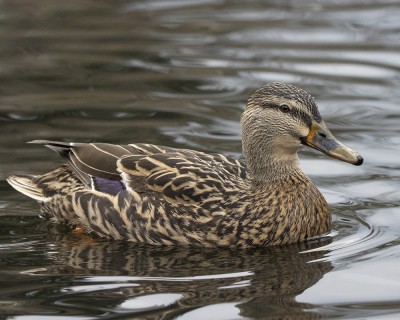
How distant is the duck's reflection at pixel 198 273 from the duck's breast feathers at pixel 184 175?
45 cm

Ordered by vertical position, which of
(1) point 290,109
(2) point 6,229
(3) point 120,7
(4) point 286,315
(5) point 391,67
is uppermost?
(3) point 120,7

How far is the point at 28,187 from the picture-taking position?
34.1 feet

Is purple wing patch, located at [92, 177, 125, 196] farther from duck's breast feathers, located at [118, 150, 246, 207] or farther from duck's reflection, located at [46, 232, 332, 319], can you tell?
duck's reflection, located at [46, 232, 332, 319]

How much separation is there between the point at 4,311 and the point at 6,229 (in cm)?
186

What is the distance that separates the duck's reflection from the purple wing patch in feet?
1.45

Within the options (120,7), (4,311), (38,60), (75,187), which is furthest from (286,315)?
(120,7)

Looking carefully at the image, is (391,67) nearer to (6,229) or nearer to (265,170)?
(265,170)

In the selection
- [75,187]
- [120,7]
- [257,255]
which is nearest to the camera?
[257,255]

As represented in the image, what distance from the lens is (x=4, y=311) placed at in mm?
8055

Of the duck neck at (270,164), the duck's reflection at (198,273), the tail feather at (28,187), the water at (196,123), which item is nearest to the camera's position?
the duck's reflection at (198,273)

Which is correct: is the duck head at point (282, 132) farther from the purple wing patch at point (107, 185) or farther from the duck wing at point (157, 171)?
the purple wing patch at point (107, 185)

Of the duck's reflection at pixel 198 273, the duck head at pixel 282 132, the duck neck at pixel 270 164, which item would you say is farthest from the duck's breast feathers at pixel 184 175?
the duck's reflection at pixel 198 273

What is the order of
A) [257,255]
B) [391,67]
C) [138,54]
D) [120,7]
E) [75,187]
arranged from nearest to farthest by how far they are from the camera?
[257,255] → [75,187] → [391,67] → [138,54] → [120,7]

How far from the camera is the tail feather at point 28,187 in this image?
10.4 m
